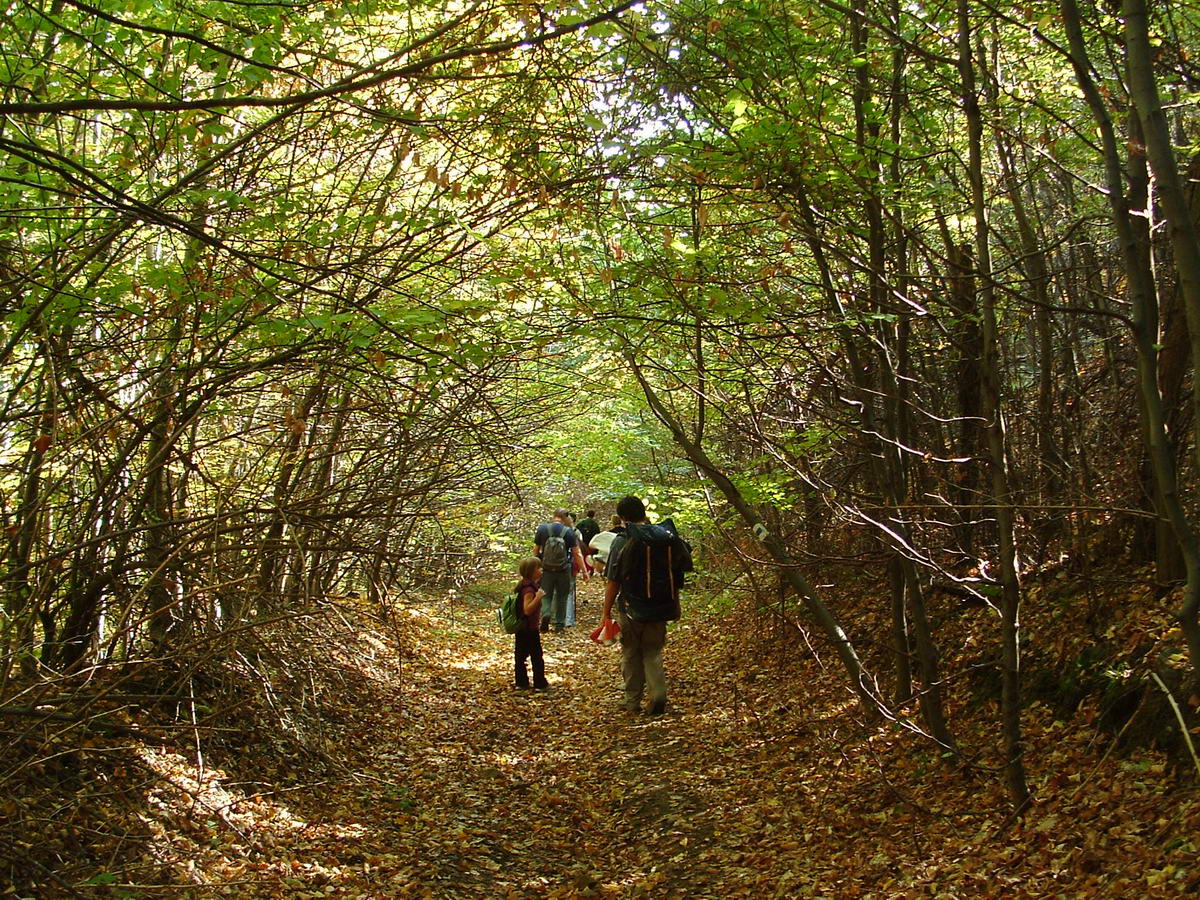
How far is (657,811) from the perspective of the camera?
6812mm

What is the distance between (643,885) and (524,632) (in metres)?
5.13

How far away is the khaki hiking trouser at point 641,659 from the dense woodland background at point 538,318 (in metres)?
2.03

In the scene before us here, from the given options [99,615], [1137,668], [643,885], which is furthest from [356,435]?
[1137,668]

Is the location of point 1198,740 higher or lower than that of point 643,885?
higher

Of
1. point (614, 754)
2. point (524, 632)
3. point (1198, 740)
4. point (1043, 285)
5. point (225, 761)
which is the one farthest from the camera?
point (524, 632)

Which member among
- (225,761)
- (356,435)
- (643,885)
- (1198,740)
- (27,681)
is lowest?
(643,885)

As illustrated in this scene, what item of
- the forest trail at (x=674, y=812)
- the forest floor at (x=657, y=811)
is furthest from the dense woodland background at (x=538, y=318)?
the forest trail at (x=674, y=812)

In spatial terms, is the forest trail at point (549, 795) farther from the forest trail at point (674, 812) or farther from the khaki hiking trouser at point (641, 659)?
the khaki hiking trouser at point (641, 659)

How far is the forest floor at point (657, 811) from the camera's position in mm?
4738

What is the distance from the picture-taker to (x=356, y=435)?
1005cm

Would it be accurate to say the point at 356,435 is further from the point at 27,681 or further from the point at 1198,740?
the point at 1198,740

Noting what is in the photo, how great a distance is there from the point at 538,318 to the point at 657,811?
165 inches

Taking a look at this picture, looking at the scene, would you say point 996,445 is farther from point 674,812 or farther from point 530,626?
point 530,626

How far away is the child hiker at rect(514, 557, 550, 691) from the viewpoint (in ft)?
33.5
